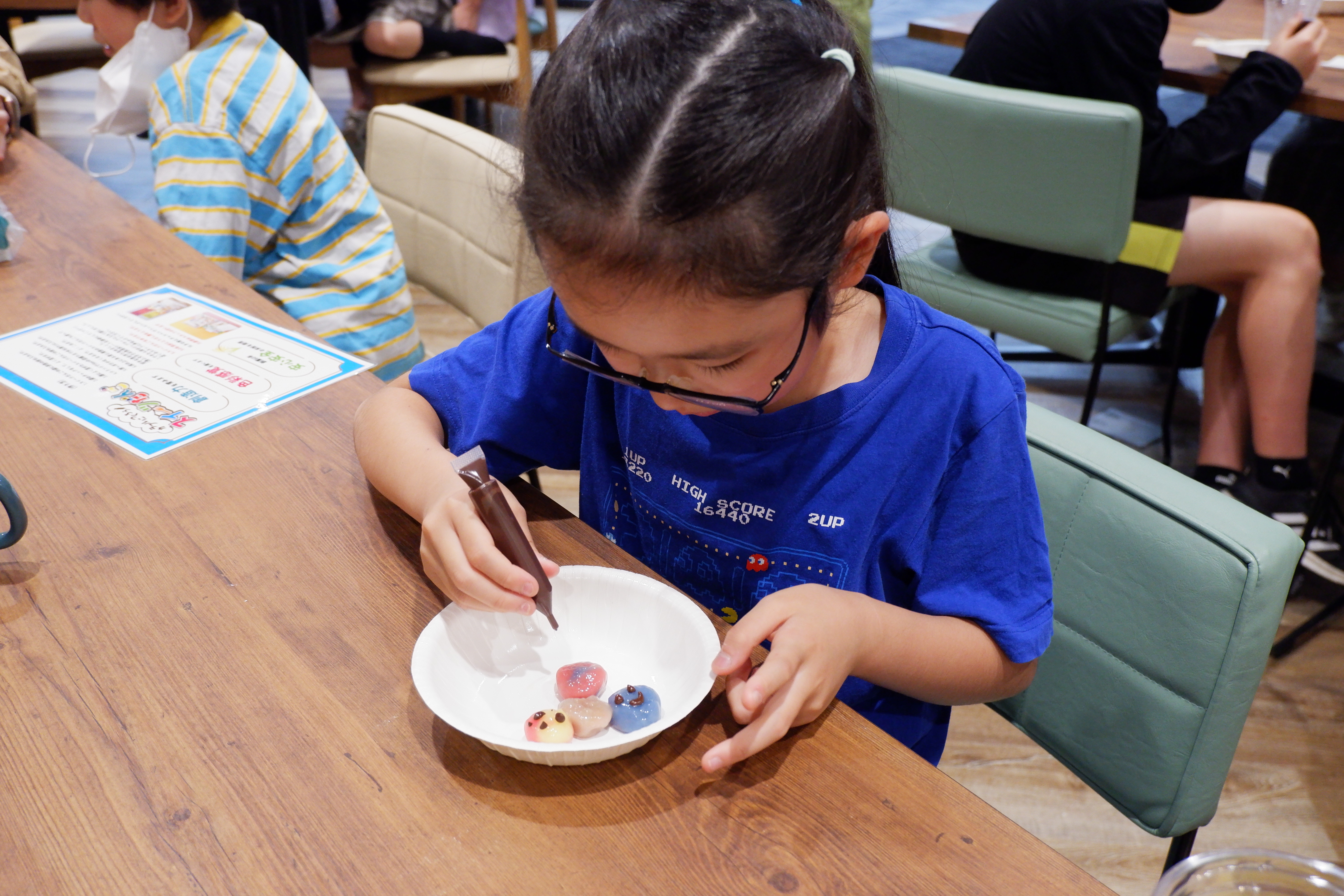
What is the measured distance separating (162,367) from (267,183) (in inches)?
25.1

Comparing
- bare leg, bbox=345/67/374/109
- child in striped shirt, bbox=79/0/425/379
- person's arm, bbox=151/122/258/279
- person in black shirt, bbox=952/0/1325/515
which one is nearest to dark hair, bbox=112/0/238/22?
child in striped shirt, bbox=79/0/425/379

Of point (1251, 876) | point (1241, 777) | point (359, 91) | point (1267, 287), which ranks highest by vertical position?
point (1251, 876)

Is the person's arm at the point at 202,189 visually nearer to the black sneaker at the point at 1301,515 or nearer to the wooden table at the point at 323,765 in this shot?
the wooden table at the point at 323,765

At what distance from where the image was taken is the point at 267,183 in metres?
1.56

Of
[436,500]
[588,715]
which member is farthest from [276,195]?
[588,715]

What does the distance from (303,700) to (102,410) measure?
18.2 inches

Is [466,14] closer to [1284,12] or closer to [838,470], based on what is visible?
[1284,12]

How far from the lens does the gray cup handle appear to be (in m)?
0.72

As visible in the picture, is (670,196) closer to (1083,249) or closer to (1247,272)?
(1083,249)

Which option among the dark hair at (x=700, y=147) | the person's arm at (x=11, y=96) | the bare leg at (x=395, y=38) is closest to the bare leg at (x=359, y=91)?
the bare leg at (x=395, y=38)

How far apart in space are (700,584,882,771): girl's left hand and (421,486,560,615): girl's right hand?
0.14 meters

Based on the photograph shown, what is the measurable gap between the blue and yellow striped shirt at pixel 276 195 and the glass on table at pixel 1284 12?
1672 mm

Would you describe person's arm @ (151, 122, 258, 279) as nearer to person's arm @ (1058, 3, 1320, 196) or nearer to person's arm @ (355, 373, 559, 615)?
person's arm @ (355, 373, 559, 615)

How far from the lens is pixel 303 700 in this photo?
2.09 ft
